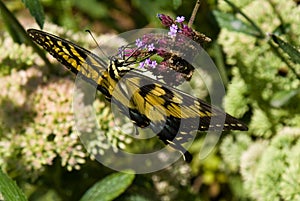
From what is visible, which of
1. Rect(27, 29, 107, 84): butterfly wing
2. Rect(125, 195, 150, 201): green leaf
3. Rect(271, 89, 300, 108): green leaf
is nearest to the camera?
Rect(27, 29, 107, 84): butterfly wing

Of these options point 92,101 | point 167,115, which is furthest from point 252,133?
point 167,115

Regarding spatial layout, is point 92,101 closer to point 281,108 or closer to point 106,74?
point 106,74

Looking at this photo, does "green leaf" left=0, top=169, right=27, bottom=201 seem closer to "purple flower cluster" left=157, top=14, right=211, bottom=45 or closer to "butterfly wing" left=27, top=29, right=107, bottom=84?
"butterfly wing" left=27, top=29, right=107, bottom=84

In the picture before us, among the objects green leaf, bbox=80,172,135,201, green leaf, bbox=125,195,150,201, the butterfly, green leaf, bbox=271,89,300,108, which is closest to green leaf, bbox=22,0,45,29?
the butterfly

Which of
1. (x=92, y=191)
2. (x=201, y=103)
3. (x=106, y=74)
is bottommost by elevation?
(x=92, y=191)

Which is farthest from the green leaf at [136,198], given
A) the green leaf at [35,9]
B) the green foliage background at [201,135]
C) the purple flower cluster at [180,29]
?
the purple flower cluster at [180,29]

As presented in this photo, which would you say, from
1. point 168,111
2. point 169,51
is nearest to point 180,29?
point 169,51
